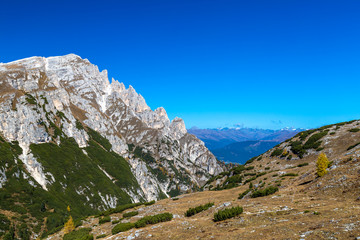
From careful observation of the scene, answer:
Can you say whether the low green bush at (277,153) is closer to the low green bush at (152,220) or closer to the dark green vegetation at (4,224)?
the low green bush at (152,220)

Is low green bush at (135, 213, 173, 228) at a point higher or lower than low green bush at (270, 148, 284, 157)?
lower

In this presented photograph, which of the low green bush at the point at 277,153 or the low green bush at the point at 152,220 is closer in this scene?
the low green bush at the point at 152,220

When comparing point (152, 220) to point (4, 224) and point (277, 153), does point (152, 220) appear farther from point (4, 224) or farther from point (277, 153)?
point (4, 224)

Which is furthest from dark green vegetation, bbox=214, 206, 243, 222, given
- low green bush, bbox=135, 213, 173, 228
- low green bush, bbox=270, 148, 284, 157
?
low green bush, bbox=270, 148, 284, 157

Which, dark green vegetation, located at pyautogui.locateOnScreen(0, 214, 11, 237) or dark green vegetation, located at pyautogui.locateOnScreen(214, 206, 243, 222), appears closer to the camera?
dark green vegetation, located at pyautogui.locateOnScreen(214, 206, 243, 222)

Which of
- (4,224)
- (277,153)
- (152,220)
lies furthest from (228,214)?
(4,224)

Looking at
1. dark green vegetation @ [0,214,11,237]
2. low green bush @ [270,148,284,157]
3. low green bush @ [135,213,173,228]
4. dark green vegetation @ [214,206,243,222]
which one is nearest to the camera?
dark green vegetation @ [214,206,243,222]

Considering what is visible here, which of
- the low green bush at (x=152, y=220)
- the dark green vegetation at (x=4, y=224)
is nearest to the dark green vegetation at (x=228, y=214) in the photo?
the low green bush at (x=152, y=220)

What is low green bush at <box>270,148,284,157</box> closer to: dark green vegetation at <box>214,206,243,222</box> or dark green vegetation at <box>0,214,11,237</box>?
dark green vegetation at <box>214,206,243,222</box>

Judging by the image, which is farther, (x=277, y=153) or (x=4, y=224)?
(x=4, y=224)

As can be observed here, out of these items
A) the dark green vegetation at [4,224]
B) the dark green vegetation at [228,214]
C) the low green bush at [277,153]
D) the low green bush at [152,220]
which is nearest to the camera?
the dark green vegetation at [228,214]

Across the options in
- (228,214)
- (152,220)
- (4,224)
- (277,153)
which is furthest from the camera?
(4,224)

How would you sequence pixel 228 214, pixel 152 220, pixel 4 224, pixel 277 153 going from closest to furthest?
pixel 228 214 → pixel 152 220 → pixel 277 153 → pixel 4 224

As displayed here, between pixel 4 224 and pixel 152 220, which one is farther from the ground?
pixel 152 220
